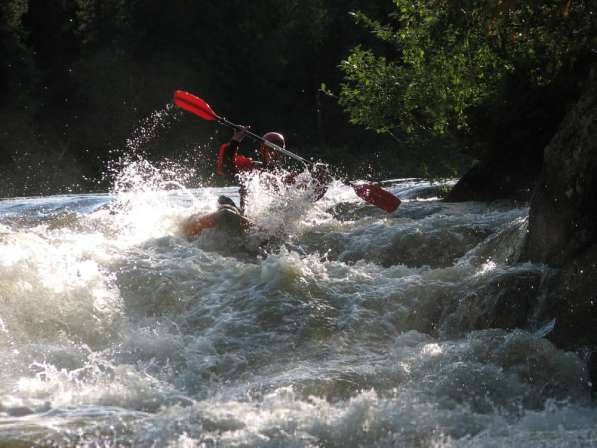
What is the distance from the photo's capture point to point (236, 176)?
376 inches

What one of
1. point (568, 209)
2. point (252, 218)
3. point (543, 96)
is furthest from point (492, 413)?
point (543, 96)

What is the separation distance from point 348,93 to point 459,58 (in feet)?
6.71

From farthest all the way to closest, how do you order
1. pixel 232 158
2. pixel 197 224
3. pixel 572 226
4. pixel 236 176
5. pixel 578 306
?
pixel 236 176, pixel 232 158, pixel 197 224, pixel 572 226, pixel 578 306

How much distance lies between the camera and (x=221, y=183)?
22844 millimetres

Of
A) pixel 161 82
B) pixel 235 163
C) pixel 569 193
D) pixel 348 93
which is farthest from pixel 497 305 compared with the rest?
pixel 161 82

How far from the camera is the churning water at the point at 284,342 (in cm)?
437

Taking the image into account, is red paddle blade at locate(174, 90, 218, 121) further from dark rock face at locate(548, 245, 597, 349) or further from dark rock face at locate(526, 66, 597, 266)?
dark rock face at locate(548, 245, 597, 349)

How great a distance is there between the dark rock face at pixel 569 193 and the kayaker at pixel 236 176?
11.3 ft

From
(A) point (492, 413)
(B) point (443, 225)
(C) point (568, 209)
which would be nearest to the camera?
(A) point (492, 413)

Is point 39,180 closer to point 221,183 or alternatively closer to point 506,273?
point 221,183

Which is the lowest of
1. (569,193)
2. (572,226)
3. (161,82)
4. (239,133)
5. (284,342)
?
(284,342)

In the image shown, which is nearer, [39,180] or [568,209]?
[568,209]

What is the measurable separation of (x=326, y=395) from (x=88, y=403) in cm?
134

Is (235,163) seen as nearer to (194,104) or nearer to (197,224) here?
(197,224)
